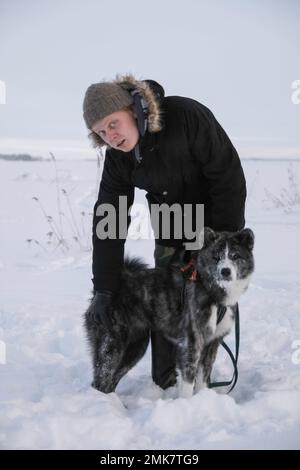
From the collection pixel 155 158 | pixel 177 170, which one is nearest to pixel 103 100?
pixel 155 158

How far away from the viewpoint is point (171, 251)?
3932 mm

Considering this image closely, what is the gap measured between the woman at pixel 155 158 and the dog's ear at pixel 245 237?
0.12 m

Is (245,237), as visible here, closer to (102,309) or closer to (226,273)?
(226,273)

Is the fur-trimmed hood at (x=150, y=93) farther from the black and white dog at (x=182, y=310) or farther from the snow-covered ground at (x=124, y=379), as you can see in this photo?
the snow-covered ground at (x=124, y=379)

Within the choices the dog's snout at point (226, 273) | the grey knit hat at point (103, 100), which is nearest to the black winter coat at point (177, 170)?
the grey knit hat at point (103, 100)

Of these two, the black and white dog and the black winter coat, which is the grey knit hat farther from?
the black and white dog

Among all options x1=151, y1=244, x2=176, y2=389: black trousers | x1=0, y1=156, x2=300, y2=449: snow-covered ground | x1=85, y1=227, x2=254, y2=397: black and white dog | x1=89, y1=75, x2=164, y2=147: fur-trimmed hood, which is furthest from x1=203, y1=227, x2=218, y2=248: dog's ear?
x1=0, y1=156, x2=300, y2=449: snow-covered ground

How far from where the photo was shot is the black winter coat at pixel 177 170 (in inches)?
131

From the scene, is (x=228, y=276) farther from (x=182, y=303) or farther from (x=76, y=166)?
(x=76, y=166)

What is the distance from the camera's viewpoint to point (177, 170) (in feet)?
11.3

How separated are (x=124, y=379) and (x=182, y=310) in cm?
87

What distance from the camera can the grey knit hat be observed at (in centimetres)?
318

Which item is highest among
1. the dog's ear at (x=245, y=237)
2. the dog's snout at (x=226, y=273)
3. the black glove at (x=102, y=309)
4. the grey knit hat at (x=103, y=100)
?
the grey knit hat at (x=103, y=100)
